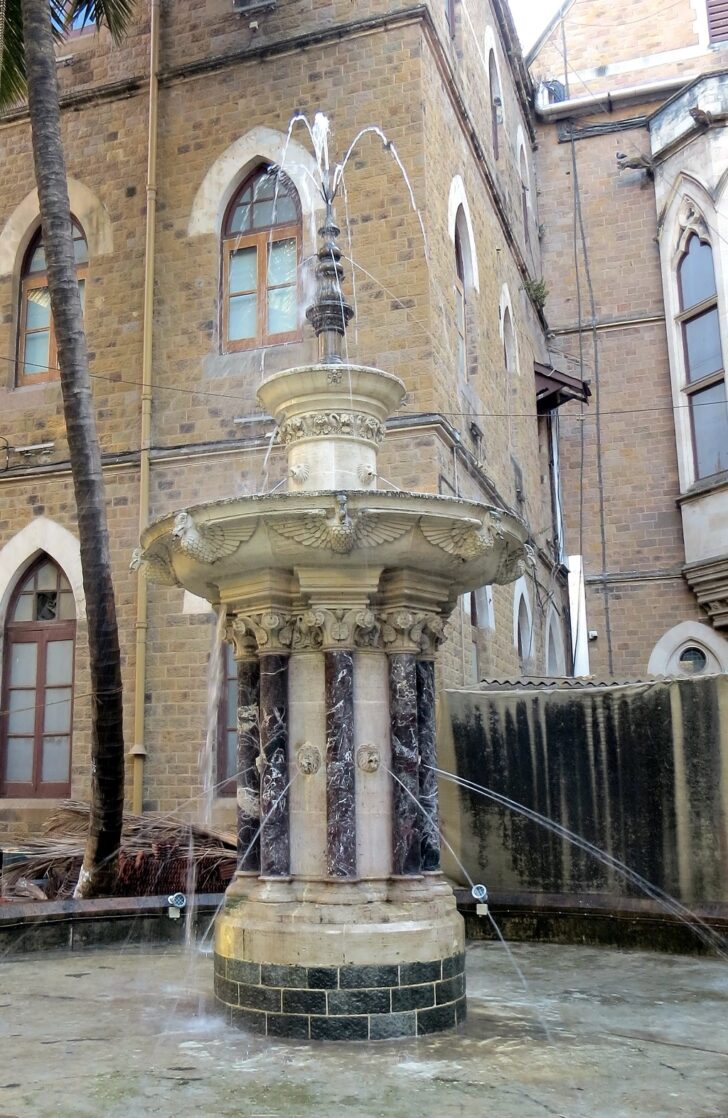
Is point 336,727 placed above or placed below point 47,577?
below

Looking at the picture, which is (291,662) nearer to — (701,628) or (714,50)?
(701,628)

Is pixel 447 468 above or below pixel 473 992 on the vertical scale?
above

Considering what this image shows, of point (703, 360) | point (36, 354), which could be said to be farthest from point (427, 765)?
point (703, 360)

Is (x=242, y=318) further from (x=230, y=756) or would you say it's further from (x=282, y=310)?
(x=230, y=756)

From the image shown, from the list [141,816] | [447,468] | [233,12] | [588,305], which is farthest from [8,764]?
[588,305]

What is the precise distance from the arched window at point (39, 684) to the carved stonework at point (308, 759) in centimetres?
689

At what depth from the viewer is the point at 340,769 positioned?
5.64 metres

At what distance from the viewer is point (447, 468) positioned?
11.0 meters

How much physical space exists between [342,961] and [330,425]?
2854mm

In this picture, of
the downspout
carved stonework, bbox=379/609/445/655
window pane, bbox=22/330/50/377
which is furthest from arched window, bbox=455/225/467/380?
carved stonework, bbox=379/609/445/655

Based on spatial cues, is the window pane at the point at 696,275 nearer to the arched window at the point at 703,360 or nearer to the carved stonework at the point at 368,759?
the arched window at the point at 703,360

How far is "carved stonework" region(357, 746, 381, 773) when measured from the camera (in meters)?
5.72

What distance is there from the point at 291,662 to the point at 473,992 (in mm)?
2183

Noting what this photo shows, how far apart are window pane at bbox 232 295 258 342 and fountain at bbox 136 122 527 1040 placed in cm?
604
